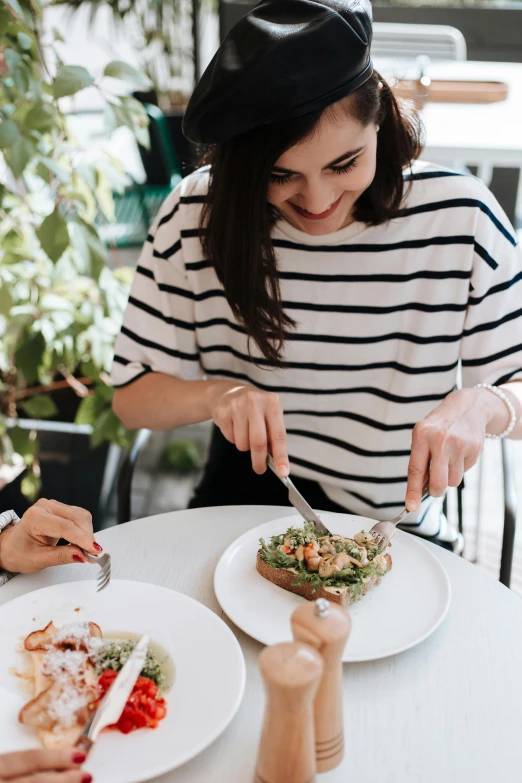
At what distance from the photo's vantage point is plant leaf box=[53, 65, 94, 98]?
56.2 inches

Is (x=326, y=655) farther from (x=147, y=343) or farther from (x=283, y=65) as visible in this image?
(x=147, y=343)

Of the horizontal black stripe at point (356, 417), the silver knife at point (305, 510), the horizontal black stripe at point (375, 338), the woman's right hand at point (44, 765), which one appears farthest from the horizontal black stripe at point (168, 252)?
the woman's right hand at point (44, 765)

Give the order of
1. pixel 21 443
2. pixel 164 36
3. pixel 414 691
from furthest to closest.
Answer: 1. pixel 164 36
2. pixel 21 443
3. pixel 414 691

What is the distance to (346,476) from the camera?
1.47m

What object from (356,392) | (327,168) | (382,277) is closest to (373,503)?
(356,392)

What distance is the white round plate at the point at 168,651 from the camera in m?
0.76

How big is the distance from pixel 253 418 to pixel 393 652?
38 cm

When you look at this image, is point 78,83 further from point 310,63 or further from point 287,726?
point 287,726

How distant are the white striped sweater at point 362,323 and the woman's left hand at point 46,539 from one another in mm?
467

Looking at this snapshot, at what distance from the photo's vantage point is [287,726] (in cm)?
63

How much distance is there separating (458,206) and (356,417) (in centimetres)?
42

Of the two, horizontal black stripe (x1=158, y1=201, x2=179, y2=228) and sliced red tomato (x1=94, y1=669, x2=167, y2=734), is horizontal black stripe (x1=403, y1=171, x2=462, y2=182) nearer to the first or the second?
horizontal black stripe (x1=158, y1=201, x2=179, y2=228)

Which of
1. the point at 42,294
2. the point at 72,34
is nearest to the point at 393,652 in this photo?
the point at 42,294

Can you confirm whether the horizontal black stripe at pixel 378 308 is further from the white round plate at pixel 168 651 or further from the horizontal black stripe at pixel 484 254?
the white round plate at pixel 168 651
